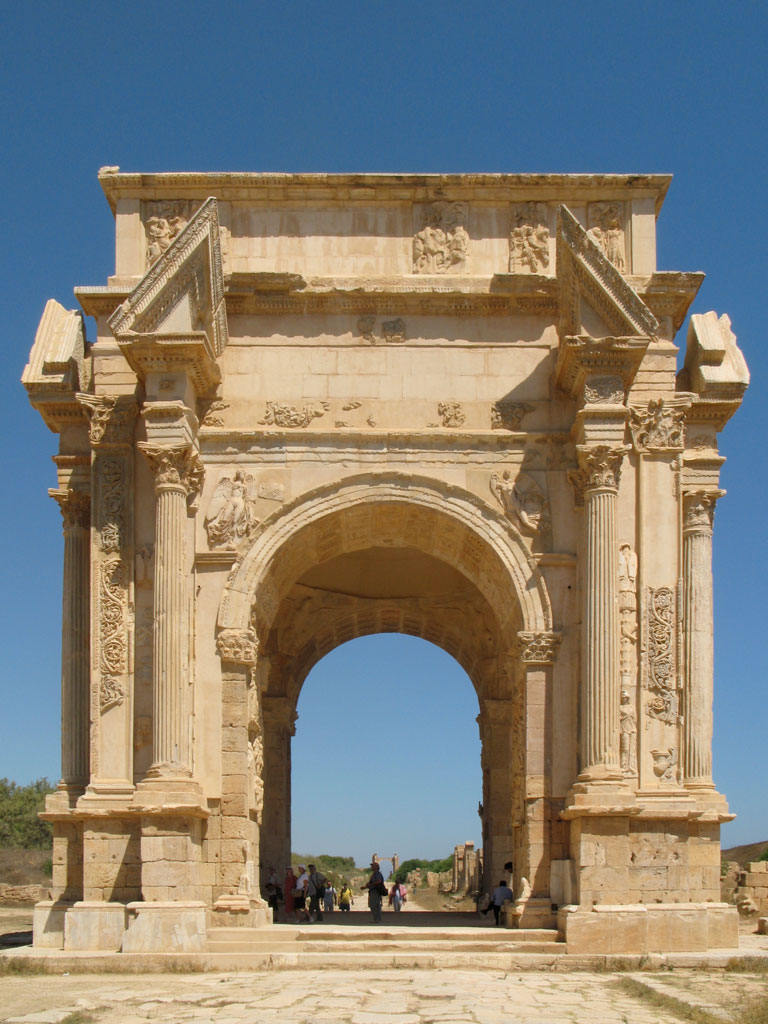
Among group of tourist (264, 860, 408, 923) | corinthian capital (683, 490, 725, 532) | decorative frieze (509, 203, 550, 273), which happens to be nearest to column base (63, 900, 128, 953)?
group of tourist (264, 860, 408, 923)

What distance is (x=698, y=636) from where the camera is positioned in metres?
18.5

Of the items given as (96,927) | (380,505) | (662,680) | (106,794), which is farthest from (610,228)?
(96,927)

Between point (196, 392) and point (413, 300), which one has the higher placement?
point (413, 300)

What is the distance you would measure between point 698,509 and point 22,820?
117ft

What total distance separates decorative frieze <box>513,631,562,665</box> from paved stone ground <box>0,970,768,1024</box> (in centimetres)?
408

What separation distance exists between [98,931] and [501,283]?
9.25 m

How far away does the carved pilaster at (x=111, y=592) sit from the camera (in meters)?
17.1

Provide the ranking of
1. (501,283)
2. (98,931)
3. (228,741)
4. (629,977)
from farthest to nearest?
(501,283), (228,741), (98,931), (629,977)

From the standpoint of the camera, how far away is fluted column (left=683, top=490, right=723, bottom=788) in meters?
18.0

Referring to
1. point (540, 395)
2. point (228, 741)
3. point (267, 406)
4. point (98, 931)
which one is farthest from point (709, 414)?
point (98, 931)

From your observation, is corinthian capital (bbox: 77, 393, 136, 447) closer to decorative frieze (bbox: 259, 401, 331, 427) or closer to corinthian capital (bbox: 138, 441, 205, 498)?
corinthian capital (bbox: 138, 441, 205, 498)

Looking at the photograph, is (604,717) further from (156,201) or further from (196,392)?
(156,201)

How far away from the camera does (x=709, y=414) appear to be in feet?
63.3

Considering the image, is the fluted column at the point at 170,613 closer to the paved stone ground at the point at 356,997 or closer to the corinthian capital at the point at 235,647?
the corinthian capital at the point at 235,647
